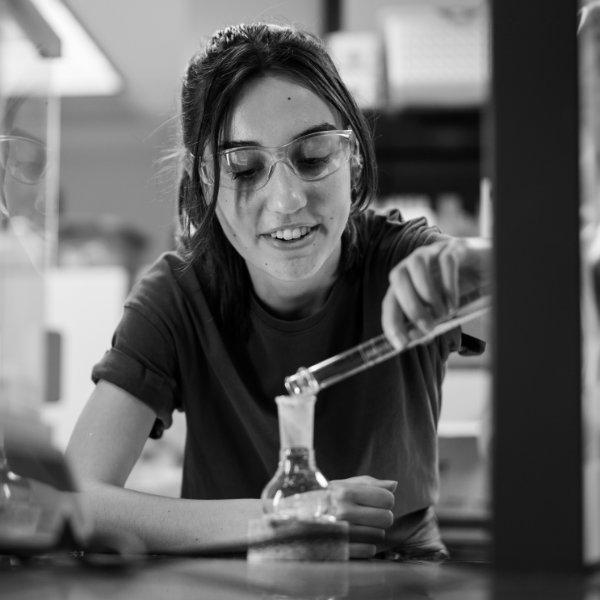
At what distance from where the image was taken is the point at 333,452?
1297mm

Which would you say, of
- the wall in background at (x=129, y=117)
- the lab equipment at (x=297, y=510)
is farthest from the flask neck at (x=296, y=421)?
the wall in background at (x=129, y=117)

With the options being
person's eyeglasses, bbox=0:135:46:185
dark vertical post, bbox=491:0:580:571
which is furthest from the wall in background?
dark vertical post, bbox=491:0:580:571

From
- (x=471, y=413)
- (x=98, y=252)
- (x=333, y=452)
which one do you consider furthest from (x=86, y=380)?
(x=333, y=452)

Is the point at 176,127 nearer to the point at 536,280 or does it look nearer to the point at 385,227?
the point at 385,227

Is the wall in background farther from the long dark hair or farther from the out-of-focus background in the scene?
the long dark hair

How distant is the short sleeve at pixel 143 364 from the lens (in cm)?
126

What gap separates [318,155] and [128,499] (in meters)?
0.48

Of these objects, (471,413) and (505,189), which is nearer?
(505,189)

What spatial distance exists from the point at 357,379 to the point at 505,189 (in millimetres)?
879

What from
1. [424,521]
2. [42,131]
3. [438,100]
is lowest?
[424,521]

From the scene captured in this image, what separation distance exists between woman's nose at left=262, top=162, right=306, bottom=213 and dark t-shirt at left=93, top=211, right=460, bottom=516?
0.22 meters

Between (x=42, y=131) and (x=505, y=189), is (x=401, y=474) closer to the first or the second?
(x=42, y=131)

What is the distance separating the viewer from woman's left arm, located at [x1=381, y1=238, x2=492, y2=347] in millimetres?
732

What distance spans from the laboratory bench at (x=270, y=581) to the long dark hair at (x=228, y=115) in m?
0.69
